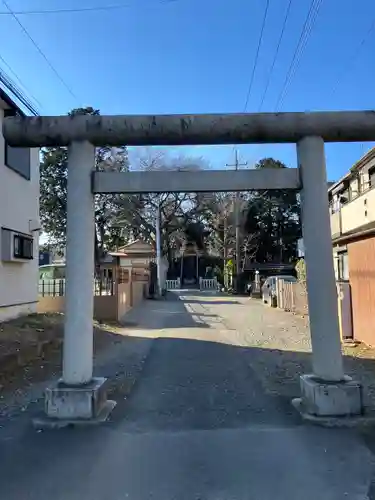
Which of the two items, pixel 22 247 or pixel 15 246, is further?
pixel 22 247

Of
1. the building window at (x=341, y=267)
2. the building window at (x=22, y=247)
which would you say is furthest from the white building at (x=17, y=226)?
the building window at (x=341, y=267)

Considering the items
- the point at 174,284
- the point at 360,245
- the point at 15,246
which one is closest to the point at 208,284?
the point at 174,284

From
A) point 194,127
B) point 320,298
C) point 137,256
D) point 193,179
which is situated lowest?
point 320,298

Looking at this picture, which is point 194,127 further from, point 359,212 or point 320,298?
point 359,212

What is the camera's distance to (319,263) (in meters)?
5.30

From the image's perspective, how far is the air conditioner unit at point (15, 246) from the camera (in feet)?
31.8

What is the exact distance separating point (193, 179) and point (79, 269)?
178 cm

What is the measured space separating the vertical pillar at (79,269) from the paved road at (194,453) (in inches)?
30.0

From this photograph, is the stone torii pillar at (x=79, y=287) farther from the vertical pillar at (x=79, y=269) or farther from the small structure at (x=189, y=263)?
the small structure at (x=189, y=263)

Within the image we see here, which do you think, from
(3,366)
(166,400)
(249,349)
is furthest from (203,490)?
(249,349)

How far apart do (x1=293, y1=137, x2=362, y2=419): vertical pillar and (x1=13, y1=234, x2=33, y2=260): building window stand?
708cm

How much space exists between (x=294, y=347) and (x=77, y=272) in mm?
7137

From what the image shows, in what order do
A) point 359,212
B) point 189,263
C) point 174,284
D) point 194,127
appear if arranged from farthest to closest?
point 189,263
point 174,284
point 359,212
point 194,127

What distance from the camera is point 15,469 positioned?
3857 millimetres
